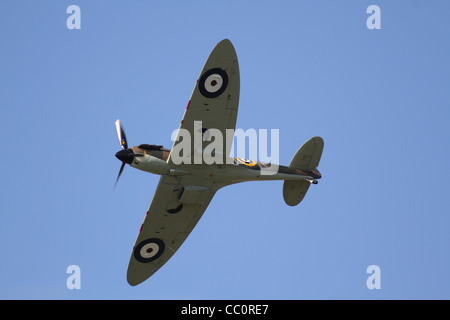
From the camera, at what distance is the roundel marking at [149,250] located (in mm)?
20312

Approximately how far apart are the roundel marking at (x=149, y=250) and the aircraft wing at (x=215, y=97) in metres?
3.48

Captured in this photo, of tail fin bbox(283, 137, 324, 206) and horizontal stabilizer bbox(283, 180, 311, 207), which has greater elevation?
tail fin bbox(283, 137, 324, 206)

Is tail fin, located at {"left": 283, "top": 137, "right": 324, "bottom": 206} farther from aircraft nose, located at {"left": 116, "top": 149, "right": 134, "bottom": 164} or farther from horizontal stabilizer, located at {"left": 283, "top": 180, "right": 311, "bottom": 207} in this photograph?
aircraft nose, located at {"left": 116, "top": 149, "right": 134, "bottom": 164}

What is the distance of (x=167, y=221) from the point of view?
1991 cm

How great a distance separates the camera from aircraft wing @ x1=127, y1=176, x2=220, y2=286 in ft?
62.2

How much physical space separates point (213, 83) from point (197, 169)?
2.50 metres

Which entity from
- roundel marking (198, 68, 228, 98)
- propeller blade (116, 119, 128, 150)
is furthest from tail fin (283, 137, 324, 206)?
propeller blade (116, 119, 128, 150)

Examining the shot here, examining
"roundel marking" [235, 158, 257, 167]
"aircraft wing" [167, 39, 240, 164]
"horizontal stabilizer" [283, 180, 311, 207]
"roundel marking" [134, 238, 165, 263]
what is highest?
"aircraft wing" [167, 39, 240, 164]

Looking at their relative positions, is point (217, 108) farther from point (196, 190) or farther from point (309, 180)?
point (309, 180)

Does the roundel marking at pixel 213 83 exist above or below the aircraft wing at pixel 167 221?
above

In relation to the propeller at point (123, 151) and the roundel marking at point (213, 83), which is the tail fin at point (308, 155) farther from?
the propeller at point (123, 151)

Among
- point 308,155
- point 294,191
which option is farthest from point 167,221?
point 308,155

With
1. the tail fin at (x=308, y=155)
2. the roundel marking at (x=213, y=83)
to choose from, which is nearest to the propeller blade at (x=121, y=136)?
the roundel marking at (x=213, y=83)

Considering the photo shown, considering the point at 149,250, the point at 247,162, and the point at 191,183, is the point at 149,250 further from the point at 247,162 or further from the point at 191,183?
the point at 247,162
